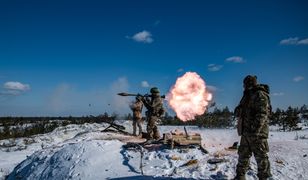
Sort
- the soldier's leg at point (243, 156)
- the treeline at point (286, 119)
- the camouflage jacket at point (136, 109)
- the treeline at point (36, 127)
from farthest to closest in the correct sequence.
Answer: the treeline at point (36, 127) → the treeline at point (286, 119) → the camouflage jacket at point (136, 109) → the soldier's leg at point (243, 156)

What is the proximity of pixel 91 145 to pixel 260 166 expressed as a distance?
289 inches

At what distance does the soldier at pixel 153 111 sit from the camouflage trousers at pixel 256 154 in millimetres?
7651

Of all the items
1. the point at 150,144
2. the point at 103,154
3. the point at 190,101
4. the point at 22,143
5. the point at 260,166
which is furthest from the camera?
the point at 22,143

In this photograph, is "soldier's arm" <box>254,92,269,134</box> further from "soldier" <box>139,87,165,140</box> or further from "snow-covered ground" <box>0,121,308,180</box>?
"soldier" <box>139,87,165,140</box>

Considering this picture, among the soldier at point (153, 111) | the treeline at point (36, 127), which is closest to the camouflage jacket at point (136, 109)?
the soldier at point (153, 111)

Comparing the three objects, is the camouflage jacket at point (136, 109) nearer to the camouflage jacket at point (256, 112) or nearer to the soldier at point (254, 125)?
the soldier at point (254, 125)

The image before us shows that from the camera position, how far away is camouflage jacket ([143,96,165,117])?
16406 mm

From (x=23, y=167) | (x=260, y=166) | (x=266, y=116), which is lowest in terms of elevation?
(x=23, y=167)

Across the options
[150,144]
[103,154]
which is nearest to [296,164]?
[150,144]

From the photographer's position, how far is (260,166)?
8.82 metres

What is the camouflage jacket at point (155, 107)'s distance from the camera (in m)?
16.4

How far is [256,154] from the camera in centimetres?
882

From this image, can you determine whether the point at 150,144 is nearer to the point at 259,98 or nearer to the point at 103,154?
the point at 103,154

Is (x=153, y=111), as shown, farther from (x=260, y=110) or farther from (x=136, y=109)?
(x=260, y=110)
